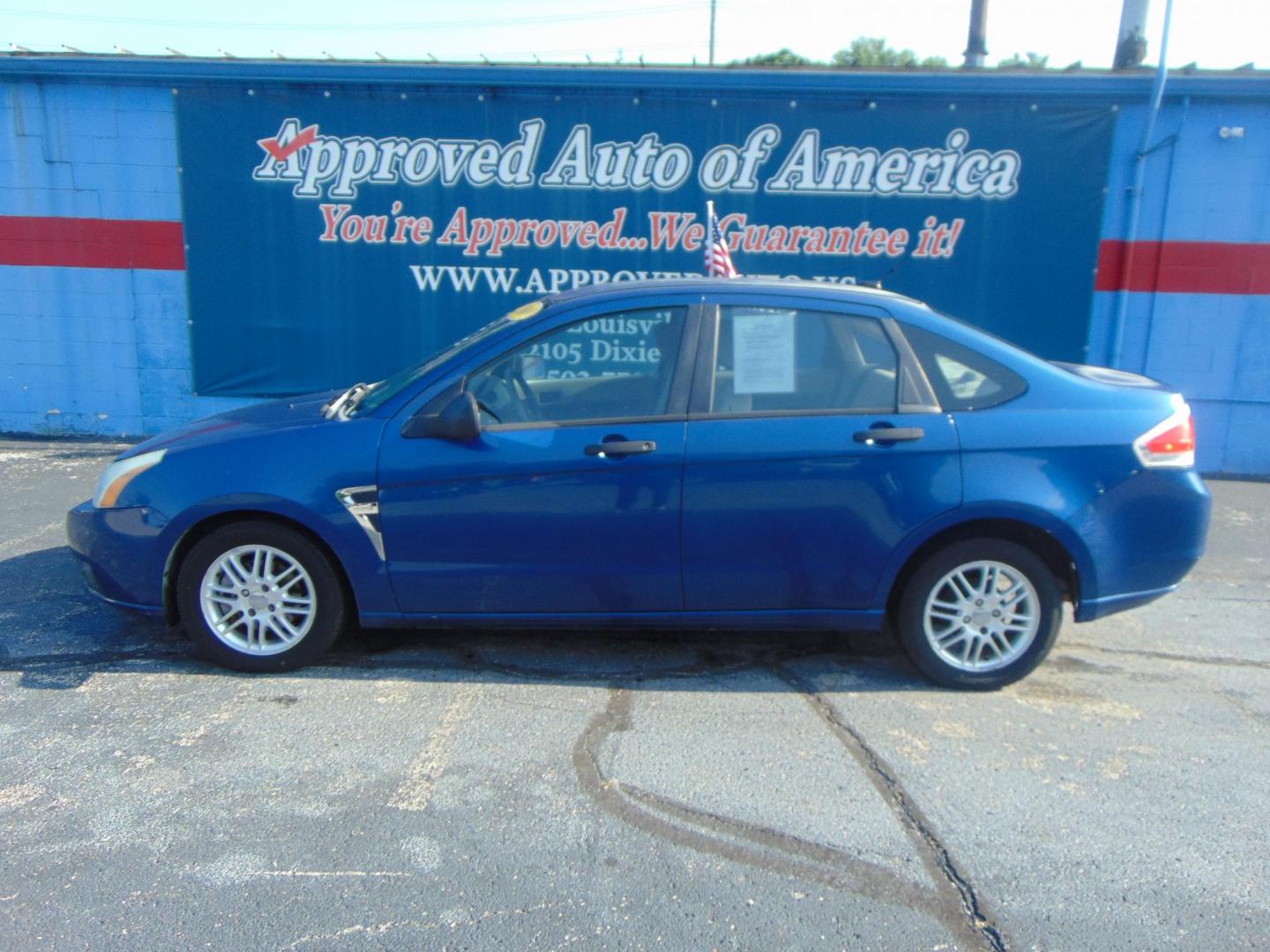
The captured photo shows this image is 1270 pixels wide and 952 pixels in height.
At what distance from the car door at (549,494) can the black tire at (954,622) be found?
989 mm

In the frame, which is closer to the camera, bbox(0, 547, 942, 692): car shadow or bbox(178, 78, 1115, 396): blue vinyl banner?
bbox(0, 547, 942, 692): car shadow

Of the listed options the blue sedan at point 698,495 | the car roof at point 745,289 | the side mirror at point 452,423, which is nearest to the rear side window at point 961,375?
the blue sedan at point 698,495

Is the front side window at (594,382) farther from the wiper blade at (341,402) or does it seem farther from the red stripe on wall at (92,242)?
the red stripe on wall at (92,242)

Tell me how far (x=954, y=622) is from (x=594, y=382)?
1.83 m

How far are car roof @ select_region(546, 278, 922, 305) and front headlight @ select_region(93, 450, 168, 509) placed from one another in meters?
1.82

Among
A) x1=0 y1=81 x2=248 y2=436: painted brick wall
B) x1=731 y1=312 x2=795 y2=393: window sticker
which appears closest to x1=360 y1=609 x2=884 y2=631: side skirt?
x1=731 y1=312 x2=795 y2=393: window sticker

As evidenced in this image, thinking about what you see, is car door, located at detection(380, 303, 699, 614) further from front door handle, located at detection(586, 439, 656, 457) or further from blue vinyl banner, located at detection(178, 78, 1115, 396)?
blue vinyl banner, located at detection(178, 78, 1115, 396)

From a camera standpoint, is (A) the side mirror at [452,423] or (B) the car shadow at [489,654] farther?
(B) the car shadow at [489,654]

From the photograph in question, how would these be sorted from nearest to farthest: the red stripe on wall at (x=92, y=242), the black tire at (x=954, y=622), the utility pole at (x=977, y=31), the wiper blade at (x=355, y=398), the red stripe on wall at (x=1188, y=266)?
the black tire at (x=954, y=622) < the wiper blade at (x=355, y=398) < the red stripe on wall at (x=1188, y=266) < the red stripe on wall at (x=92, y=242) < the utility pole at (x=977, y=31)

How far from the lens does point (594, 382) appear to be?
172 inches

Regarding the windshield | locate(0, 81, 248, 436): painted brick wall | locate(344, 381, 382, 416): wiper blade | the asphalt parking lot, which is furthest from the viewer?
locate(0, 81, 248, 436): painted brick wall

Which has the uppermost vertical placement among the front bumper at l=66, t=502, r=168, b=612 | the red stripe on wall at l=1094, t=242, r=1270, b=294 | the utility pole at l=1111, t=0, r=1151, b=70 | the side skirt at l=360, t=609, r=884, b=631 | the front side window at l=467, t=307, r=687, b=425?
the utility pole at l=1111, t=0, r=1151, b=70

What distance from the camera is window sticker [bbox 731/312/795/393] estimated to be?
4.22 m

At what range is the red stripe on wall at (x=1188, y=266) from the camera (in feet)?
27.7
